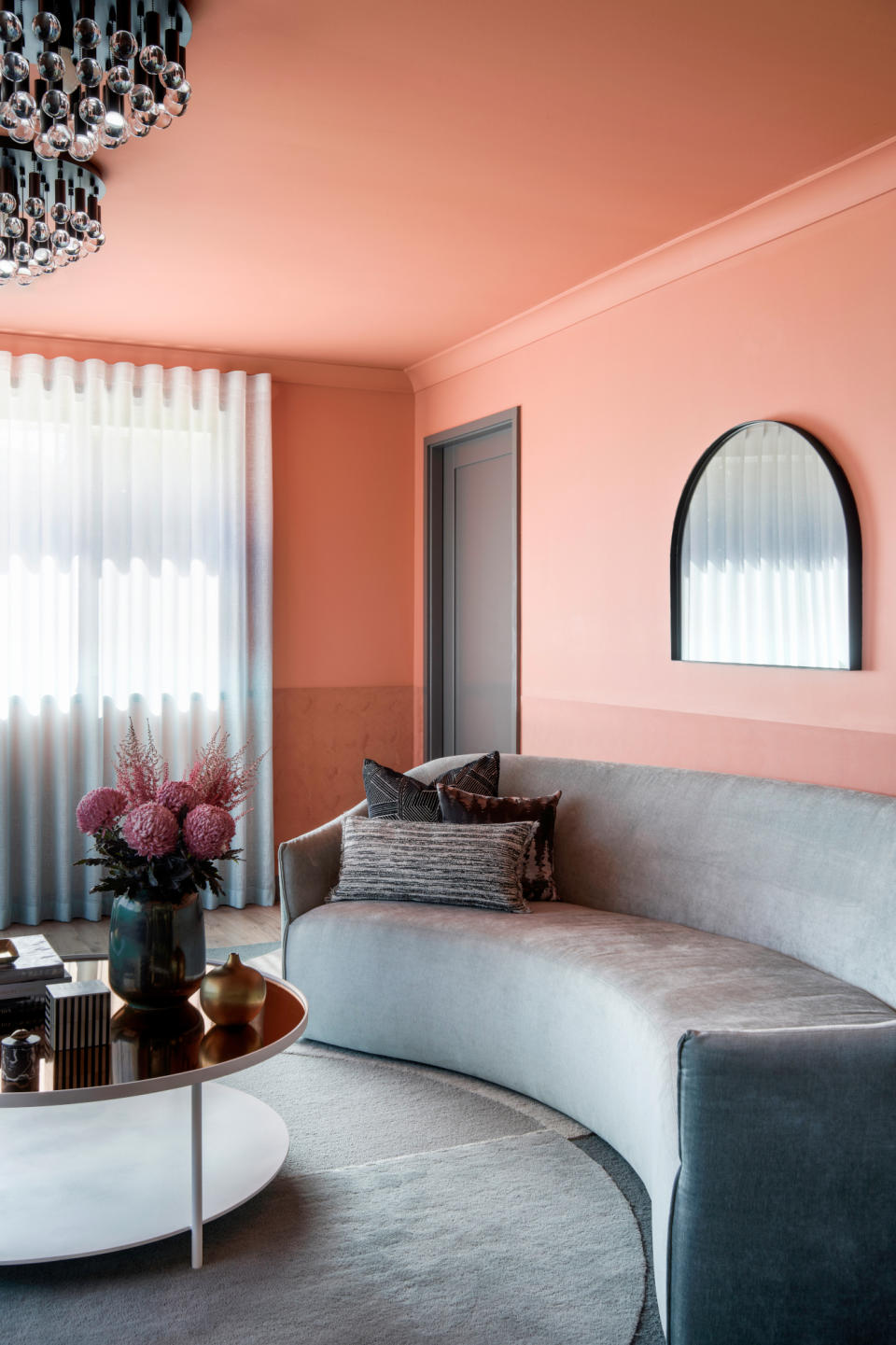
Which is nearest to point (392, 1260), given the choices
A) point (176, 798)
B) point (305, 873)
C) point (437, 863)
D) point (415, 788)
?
point (176, 798)

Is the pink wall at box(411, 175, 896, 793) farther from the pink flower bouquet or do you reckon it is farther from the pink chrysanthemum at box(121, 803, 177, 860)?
the pink chrysanthemum at box(121, 803, 177, 860)

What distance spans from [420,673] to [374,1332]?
3.83 metres

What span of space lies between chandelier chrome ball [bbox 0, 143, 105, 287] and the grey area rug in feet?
7.75

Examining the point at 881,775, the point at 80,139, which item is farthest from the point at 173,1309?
the point at 80,139

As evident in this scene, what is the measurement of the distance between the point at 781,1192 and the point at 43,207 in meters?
2.88

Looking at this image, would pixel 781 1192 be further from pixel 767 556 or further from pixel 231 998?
pixel 767 556

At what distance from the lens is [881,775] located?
2949mm

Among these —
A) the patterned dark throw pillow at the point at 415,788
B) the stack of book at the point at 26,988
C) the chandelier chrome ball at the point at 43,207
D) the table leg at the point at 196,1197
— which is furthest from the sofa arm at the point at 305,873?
the chandelier chrome ball at the point at 43,207

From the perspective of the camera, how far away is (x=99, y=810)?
8.05 feet

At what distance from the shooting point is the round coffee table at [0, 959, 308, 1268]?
6.98 feet

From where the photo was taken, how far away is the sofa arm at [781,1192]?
5.95 ft

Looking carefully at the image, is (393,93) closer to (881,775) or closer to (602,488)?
(602,488)

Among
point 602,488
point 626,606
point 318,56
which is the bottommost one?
point 626,606

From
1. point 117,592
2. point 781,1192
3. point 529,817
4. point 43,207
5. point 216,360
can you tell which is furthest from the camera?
point 216,360
